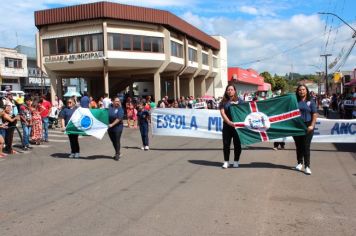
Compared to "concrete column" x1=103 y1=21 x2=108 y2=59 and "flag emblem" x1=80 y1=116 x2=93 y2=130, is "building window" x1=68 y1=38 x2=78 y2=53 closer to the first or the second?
"concrete column" x1=103 y1=21 x2=108 y2=59

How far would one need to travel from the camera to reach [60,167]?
1081 cm

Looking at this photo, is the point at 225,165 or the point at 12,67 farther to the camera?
the point at 12,67

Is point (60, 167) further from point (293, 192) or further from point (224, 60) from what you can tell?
point (224, 60)

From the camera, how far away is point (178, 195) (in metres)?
7.31

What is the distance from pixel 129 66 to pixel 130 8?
15.4ft

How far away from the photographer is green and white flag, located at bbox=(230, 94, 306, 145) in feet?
33.6

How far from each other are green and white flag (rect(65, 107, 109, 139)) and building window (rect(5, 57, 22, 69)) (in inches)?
2163

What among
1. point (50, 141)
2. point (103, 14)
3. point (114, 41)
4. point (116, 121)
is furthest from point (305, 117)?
point (114, 41)

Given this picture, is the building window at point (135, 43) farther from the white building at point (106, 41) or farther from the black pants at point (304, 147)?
the black pants at point (304, 147)

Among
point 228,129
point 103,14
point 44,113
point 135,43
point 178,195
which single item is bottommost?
point 178,195

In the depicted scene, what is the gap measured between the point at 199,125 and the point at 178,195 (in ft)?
21.6

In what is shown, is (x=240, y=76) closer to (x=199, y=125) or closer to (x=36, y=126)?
(x=36, y=126)

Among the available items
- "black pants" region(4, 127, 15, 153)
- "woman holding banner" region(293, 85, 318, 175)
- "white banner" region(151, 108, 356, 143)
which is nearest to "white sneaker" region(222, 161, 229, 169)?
"woman holding banner" region(293, 85, 318, 175)

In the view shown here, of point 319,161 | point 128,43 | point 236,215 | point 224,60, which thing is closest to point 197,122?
point 319,161
